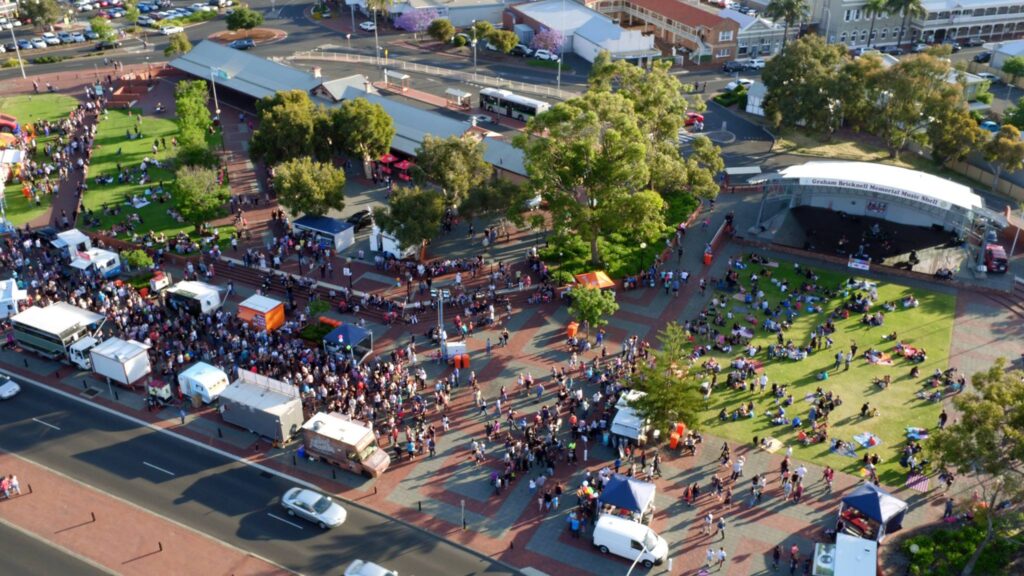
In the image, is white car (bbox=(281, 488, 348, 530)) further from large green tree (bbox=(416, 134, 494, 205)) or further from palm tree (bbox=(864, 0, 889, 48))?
palm tree (bbox=(864, 0, 889, 48))

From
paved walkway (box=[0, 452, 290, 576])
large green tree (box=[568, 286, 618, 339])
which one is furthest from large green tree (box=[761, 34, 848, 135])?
paved walkway (box=[0, 452, 290, 576])

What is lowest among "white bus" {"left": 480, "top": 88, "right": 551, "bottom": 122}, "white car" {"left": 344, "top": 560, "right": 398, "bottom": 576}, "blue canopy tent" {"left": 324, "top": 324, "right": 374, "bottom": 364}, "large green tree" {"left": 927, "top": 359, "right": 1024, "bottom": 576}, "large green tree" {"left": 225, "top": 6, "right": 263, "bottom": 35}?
"white car" {"left": 344, "top": 560, "right": 398, "bottom": 576}

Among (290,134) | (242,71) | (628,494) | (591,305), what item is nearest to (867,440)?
(628,494)

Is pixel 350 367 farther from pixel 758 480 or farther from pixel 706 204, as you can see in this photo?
pixel 706 204

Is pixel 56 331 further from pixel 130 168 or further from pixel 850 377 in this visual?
pixel 850 377

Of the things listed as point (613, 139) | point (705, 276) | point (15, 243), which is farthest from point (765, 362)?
point (15, 243)

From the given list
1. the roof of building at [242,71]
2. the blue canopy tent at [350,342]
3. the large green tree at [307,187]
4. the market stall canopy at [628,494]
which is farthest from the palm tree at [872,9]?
the market stall canopy at [628,494]
